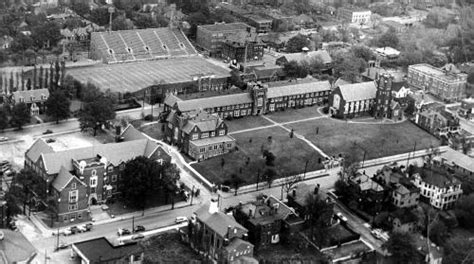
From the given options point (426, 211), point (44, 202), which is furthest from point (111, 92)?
point (426, 211)

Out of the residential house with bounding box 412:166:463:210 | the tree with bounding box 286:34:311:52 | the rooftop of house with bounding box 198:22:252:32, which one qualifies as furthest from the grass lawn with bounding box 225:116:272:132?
the rooftop of house with bounding box 198:22:252:32

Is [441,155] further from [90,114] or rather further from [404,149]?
[90,114]

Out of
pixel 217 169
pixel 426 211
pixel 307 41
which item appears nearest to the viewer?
pixel 426 211

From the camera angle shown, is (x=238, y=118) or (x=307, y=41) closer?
(x=238, y=118)

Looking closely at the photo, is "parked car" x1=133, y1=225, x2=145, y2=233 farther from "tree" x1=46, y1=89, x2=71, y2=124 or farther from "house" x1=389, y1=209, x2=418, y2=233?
"tree" x1=46, y1=89, x2=71, y2=124

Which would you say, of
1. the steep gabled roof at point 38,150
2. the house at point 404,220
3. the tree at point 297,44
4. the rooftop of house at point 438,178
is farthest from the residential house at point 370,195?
the tree at point 297,44

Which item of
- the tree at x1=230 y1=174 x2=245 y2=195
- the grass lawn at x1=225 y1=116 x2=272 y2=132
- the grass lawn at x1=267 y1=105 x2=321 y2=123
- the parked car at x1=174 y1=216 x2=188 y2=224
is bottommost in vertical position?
the parked car at x1=174 y1=216 x2=188 y2=224
